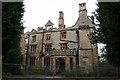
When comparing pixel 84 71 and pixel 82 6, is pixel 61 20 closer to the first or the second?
pixel 82 6

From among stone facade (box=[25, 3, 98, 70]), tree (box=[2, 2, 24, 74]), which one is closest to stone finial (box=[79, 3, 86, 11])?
stone facade (box=[25, 3, 98, 70])

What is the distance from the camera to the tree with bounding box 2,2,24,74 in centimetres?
1786

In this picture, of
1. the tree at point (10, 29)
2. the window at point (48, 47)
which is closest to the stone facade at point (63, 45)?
the window at point (48, 47)

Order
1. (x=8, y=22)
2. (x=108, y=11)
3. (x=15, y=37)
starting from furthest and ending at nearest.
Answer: (x=15, y=37) → (x=8, y=22) → (x=108, y=11)

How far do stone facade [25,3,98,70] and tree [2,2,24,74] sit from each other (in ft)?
47.9

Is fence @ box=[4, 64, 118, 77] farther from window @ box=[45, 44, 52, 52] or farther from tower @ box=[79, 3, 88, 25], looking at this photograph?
tower @ box=[79, 3, 88, 25]

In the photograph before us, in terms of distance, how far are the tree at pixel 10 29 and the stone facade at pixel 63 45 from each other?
1460 centimetres

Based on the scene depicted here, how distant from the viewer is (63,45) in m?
43.3

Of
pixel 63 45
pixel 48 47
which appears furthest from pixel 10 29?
pixel 48 47

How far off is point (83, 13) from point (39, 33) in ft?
32.3

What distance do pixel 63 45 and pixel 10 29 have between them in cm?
2424

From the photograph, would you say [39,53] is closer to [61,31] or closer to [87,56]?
[61,31]

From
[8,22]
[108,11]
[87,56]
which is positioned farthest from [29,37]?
[108,11]

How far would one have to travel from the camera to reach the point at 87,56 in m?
40.0
